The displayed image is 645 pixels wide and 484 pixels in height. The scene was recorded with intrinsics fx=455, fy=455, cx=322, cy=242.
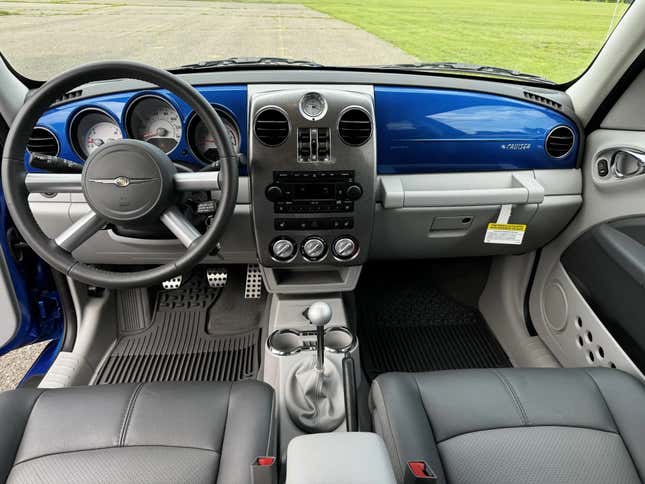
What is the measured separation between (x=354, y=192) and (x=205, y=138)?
0.60 m

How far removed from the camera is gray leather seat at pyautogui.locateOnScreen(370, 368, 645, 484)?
115 cm

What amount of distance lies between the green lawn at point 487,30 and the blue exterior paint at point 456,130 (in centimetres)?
27

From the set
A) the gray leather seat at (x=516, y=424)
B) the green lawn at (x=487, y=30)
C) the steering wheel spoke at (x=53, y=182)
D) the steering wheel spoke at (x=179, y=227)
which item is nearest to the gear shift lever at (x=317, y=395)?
the gray leather seat at (x=516, y=424)

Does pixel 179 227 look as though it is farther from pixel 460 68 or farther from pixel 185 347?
pixel 460 68

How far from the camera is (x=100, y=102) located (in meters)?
1.65

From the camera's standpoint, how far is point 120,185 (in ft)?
4.08

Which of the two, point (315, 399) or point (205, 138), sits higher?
point (205, 138)

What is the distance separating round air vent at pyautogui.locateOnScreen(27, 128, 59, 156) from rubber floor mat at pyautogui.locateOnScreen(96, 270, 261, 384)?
0.95 meters

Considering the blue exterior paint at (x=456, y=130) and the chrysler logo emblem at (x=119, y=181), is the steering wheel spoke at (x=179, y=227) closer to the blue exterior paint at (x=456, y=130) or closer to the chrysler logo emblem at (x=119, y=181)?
the chrysler logo emblem at (x=119, y=181)

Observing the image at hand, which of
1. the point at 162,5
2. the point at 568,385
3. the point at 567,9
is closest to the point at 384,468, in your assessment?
the point at 568,385

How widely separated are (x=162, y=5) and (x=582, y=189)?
1874 millimetres

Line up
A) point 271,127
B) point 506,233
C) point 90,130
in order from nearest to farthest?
point 271,127 < point 90,130 < point 506,233

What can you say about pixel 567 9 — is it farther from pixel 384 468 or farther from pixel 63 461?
pixel 63 461

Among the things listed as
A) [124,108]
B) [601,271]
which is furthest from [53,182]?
[601,271]
